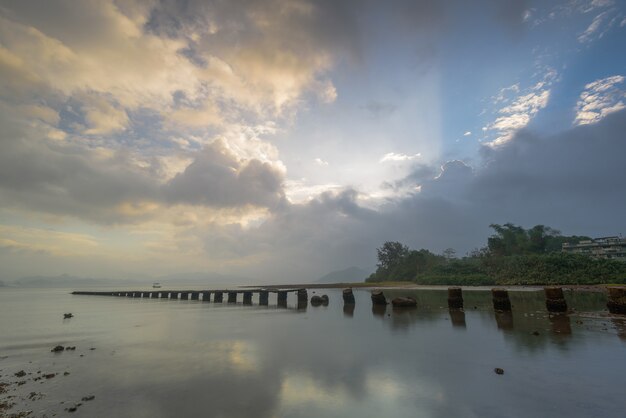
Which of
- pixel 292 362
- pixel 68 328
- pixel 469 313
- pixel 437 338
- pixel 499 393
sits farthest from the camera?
pixel 68 328

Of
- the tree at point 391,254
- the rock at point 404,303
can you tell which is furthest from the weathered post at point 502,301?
the tree at point 391,254

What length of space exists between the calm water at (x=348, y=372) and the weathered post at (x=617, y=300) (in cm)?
168

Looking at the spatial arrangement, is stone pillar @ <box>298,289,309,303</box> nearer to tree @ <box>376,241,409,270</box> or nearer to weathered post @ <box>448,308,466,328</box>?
weathered post @ <box>448,308,466,328</box>

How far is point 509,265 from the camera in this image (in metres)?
60.6

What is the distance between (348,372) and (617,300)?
21654 mm

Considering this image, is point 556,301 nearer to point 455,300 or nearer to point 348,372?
point 455,300

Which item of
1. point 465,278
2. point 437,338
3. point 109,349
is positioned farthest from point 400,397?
point 465,278

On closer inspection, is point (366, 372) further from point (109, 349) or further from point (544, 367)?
point (109, 349)

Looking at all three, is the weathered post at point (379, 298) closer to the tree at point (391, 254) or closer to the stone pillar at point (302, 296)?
the stone pillar at point (302, 296)

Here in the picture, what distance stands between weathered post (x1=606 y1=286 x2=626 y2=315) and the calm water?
1.68 m

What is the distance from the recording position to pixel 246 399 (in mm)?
9391

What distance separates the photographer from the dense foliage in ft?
155

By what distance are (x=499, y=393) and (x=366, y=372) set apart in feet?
14.3

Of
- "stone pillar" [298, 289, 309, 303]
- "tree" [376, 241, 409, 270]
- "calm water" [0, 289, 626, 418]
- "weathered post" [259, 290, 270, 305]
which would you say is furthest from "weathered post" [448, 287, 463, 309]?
"tree" [376, 241, 409, 270]
